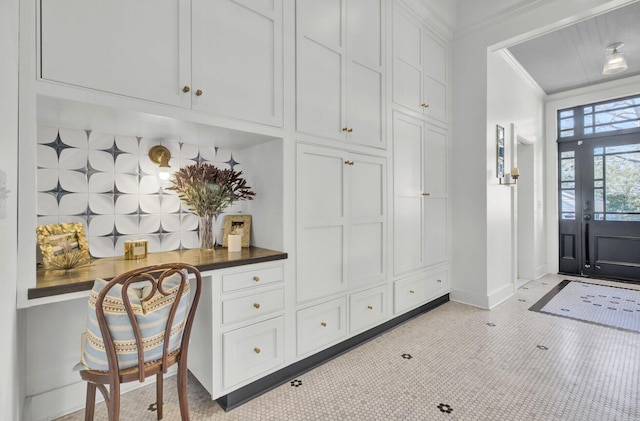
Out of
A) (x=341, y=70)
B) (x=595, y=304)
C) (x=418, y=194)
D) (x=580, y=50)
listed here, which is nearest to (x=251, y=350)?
(x=341, y=70)

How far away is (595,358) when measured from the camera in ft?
7.47

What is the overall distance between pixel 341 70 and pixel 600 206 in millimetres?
4845

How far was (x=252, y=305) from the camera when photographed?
5.86 feet

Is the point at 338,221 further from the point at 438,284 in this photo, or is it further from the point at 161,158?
the point at 438,284

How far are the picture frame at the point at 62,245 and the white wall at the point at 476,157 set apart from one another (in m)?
3.41

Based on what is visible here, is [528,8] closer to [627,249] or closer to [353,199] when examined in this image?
[353,199]

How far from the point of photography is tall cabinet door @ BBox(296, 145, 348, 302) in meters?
2.04

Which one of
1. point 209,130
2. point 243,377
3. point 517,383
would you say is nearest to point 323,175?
point 209,130

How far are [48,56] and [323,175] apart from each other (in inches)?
59.2

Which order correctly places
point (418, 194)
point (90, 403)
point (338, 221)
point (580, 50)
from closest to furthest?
point (90, 403)
point (338, 221)
point (418, 194)
point (580, 50)

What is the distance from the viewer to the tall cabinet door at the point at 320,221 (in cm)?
204

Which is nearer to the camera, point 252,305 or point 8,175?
point 8,175

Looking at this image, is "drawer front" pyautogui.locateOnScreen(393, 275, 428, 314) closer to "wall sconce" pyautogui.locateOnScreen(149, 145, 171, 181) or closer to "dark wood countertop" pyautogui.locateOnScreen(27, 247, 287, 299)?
"dark wood countertop" pyautogui.locateOnScreen(27, 247, 287, 299)

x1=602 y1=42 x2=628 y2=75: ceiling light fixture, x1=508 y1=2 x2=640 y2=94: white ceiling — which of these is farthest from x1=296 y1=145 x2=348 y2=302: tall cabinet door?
x1=602 y1=42 x2=628 y2=75: ceiling light fixture
